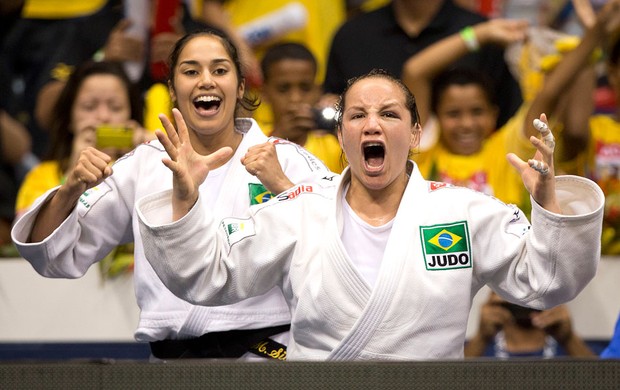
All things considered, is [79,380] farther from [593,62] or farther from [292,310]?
[593,62]

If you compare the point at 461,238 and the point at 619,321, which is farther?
the point at 619,321

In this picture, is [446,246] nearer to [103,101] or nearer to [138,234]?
[138,234]

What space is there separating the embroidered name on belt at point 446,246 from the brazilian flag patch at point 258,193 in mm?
582

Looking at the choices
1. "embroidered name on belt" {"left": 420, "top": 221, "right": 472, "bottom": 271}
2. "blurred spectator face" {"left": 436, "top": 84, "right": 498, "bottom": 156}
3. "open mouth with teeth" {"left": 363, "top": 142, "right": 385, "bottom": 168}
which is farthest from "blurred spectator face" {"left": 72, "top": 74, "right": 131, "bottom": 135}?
"embroidered name on belt" {"left": 420, "top": 221, "right": 472, "bottom": 271}

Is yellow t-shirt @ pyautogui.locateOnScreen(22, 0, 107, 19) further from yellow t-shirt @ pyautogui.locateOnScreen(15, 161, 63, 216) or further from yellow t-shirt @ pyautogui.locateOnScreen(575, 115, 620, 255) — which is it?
yellow t-shirt @ pyautogui.locateOnScreen(575, 115, 620, 255)

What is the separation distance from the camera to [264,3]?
5.63 metres

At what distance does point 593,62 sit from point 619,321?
1.61 meters

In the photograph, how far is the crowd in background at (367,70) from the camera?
4.66m

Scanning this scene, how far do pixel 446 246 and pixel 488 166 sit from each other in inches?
73.1

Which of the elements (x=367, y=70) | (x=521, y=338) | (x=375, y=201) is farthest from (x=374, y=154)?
(x=367, y=70)

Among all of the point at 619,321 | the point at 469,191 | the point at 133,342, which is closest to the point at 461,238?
the point at 469,191

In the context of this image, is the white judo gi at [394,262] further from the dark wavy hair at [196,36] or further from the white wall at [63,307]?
the white wall at [63,307]

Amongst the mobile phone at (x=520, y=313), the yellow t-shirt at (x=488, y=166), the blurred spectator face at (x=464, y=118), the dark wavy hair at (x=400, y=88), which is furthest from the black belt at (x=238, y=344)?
the blurred spectator face at (x=464, y=118)

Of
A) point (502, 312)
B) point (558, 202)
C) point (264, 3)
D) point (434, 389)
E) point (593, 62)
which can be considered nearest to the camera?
point (434, 389)
